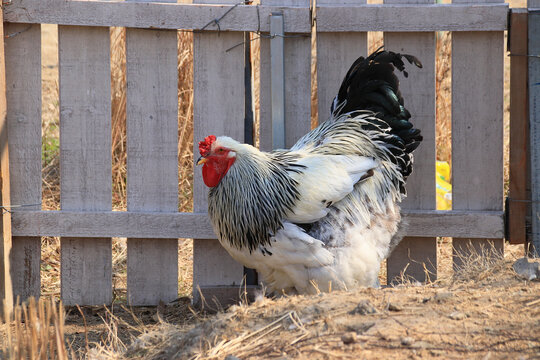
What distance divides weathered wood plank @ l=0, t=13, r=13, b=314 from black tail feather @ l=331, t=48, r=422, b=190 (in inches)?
91.5

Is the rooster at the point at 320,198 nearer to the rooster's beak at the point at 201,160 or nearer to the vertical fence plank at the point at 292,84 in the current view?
the rooster's beak at the point at 201,160

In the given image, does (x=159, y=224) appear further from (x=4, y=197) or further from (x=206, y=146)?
(x=4, y=197)

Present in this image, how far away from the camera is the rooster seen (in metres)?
4.18

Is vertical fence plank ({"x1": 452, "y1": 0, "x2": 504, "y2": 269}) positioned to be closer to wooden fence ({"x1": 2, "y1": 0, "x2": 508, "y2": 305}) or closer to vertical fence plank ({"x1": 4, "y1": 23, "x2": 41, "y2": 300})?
wooden fence ({"x1": 2, "y1": 0, "x2": 508, "y2": 305})

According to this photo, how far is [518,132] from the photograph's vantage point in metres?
4.84

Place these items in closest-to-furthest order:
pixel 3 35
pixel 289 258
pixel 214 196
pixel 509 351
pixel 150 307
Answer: pixel 509 351
pixel 289 258
pixel 214 196
pixel 3 35
pixel 150 307

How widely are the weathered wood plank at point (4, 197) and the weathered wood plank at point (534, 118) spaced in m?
3.65

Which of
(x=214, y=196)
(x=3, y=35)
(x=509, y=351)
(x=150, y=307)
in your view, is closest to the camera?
(x=509, y=351)

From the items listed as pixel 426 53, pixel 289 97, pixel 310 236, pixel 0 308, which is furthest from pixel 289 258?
pixel 0 308

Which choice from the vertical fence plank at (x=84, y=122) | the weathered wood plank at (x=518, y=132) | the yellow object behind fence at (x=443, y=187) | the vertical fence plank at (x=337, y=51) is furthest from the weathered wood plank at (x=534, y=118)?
the vertical fence plank at (x=84, y=122)

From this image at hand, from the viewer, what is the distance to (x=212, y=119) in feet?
16.5

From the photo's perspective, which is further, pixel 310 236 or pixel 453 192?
pixel 453 192

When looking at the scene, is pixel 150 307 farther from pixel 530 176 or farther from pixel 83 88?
pixel 530 176

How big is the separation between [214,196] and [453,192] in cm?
180
